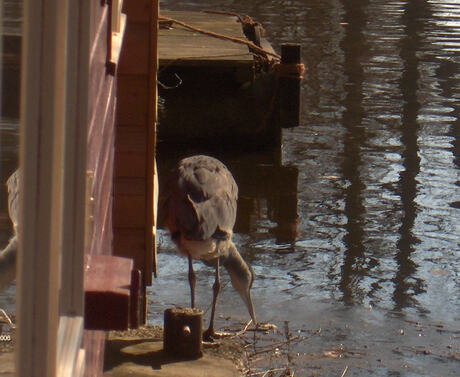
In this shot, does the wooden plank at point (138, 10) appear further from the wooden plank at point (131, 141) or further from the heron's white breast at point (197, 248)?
the heron's white breast at point (197, 248)

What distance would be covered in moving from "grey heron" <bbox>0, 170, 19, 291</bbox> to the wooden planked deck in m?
7.96

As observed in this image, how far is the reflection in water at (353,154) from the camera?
6930 mm

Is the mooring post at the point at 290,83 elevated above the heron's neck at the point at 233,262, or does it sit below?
above

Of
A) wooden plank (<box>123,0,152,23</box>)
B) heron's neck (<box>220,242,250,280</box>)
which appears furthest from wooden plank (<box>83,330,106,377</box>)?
heron's neck (<box>220,242,250,280</box>)

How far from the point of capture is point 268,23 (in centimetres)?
1636

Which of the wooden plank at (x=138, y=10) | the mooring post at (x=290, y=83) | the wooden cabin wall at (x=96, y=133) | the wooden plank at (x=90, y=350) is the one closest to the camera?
the wooden cabin wall at (x=96, y=133)

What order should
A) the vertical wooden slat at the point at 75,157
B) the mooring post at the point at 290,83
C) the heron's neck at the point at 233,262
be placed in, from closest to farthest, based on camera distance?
the vertical wooden slat at the point at 75,157, the heron's neck at the point at 233,262, the mooring post at the point at 290,83

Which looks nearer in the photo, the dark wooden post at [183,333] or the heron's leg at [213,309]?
the dark wooden post at [183,333]

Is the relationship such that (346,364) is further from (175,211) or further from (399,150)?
(399,150)

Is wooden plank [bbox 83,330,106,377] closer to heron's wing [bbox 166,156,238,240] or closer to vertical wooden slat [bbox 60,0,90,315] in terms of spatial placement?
vertical wooden slat [bbox 60,0,90,315]

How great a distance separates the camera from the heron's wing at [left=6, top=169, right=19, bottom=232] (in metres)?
1.49

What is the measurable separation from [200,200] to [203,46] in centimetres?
457

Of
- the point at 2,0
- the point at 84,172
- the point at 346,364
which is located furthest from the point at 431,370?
the point at 2,0

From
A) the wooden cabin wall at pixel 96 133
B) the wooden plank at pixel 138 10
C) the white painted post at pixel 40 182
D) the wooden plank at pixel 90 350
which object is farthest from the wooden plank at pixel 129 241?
the white painted post at pixel 40 182
